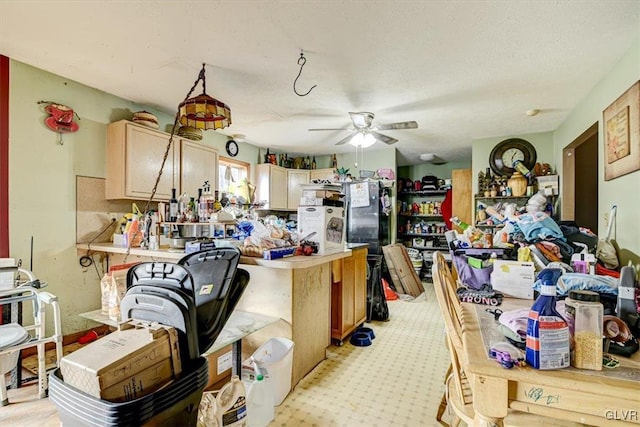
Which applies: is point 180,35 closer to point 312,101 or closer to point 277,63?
point 277,63

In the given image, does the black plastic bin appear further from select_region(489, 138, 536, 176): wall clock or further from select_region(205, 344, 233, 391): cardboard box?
select_region(489, 138, 536, 176): wall clock

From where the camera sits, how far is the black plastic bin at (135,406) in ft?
2.58

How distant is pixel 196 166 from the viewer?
159 inches

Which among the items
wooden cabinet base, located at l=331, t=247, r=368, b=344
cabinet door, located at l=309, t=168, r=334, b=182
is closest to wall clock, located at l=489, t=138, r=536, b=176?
cabinet door, located at l=309, t=168, r=334, b=182

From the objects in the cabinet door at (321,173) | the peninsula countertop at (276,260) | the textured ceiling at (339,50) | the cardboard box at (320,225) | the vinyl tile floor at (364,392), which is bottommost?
the vinyl tile floor at (364,392)

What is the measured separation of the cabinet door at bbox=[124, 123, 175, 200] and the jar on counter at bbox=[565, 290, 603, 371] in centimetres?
361

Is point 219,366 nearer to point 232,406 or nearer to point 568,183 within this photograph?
point 232,406

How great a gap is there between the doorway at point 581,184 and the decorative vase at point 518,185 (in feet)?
1.63

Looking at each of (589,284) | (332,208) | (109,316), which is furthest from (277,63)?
(589,284)

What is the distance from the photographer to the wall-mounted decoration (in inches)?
79.9

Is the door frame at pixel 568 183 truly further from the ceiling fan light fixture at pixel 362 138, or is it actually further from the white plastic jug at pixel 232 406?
the white plastic jug at pixel 232 406

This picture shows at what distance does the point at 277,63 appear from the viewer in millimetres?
2576

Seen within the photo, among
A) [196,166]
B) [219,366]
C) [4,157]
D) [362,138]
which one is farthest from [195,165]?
[219,366]
